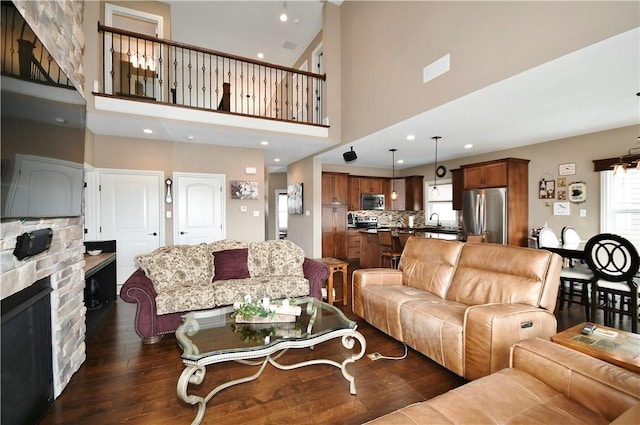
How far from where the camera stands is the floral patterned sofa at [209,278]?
286 centimetres

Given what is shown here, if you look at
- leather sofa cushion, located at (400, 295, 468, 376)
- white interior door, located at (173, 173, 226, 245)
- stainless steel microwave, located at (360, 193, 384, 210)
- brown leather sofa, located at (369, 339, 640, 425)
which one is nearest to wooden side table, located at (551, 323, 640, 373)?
brown leather sofa, located at (369, 339, 640, 425)

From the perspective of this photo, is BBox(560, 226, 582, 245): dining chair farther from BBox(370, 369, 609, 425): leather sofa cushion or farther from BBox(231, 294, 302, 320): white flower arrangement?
BBox(231, 294, 302, 320): white flower arrangement

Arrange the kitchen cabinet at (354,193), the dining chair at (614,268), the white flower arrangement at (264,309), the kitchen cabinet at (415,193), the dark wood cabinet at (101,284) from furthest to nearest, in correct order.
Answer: the kitchen cabinet at (415,193), the kitchen cabinet at (354,193), the dark wood cabinet at (101,284), the dining chair at (614,268), the white flower arrangement at (264,309)

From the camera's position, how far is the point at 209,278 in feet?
11.6

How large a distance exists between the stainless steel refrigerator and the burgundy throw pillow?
449 cm

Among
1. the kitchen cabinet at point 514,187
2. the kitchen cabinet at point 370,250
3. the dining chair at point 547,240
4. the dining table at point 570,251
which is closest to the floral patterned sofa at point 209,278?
the kitchen cabinet at point 370,250

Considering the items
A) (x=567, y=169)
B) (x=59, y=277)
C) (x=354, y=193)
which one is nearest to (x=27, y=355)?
(x=59, y=277)

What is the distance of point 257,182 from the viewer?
20.0 ft

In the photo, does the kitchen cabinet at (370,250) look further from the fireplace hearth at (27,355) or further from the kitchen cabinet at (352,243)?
the fireplace hearth at (27,355)

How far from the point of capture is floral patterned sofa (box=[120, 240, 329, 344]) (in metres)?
2.86

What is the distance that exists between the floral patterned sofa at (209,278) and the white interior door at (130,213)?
2.17 meters

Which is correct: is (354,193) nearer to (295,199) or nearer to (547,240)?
(295,199)

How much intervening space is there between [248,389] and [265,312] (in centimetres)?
55

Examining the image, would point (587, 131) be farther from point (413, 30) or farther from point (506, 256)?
point (506, 256)
